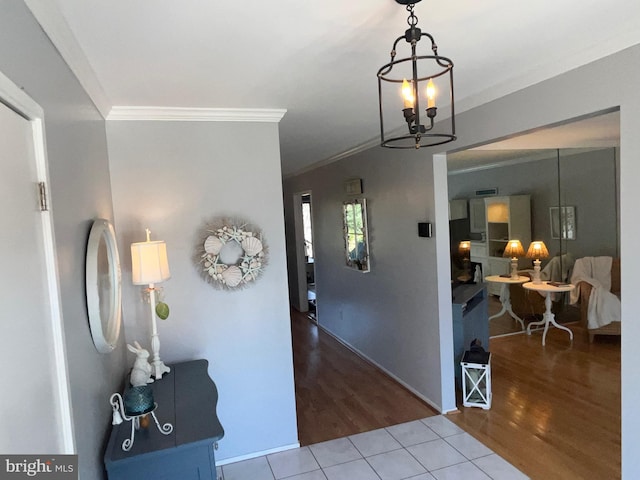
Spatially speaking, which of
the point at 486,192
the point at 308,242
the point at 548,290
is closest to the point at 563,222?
the point at 548,290

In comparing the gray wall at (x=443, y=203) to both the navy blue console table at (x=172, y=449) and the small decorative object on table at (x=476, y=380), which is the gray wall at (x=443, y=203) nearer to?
the small decorative object on table at (x=476, y=380)

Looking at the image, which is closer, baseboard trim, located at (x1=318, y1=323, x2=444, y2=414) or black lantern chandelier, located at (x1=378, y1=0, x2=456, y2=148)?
black lantern chandelier, located at (x1=378, y1=0, x2=456, y2=148)

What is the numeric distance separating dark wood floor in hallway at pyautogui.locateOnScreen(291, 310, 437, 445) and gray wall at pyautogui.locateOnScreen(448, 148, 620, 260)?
3.28m

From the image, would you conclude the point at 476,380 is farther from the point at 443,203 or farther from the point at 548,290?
the point at 548,290

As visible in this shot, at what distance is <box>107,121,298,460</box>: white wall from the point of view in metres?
2.50

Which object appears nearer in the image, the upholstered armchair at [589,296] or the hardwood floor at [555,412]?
the hardwood floor at [555,412]

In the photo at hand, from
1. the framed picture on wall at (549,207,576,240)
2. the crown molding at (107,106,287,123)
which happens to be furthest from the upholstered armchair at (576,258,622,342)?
the crown molding at (107,106,287,123)

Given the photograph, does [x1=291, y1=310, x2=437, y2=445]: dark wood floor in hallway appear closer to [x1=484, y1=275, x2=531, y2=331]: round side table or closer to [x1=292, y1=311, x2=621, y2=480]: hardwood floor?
[x1=292, y1=311, x2=621, y2=480]: hardwood floor

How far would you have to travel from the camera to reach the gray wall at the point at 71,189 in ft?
3.65

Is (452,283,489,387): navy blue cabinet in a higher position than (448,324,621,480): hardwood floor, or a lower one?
higher

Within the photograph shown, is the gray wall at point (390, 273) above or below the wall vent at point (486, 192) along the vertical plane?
below

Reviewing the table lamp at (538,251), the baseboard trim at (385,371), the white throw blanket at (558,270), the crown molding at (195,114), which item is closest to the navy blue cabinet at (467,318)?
the baseboard trim at (385,371)

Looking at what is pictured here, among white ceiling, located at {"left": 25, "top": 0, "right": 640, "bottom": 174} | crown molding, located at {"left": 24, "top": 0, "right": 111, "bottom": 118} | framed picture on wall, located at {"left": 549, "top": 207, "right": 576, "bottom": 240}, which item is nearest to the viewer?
crown molding, located at {"left": 24, "top": 0, "right": 111, "bottom": 118}

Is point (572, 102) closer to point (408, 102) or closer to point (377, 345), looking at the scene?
point (408, 102)
